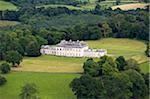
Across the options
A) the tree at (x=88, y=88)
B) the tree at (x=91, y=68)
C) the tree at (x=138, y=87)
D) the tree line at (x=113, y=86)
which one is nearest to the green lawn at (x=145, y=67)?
the tree at (x=91, y=68)

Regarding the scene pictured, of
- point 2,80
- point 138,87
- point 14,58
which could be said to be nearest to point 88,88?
point 138,87

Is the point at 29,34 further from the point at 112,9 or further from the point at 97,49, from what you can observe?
the point at 112,9

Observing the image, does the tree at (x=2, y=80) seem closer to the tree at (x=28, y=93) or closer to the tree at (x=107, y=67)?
the tree at (x=28, y=93)

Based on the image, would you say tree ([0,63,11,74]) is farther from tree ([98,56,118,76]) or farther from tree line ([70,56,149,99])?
tree line ([70,56,149,99])

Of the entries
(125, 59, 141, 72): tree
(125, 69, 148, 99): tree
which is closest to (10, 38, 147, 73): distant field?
(125, 59, 141, 72): tree

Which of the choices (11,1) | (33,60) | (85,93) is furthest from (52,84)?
(11,1)

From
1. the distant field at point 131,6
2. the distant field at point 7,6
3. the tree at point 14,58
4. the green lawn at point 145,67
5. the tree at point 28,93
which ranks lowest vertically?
the green lawn at point 145,67
